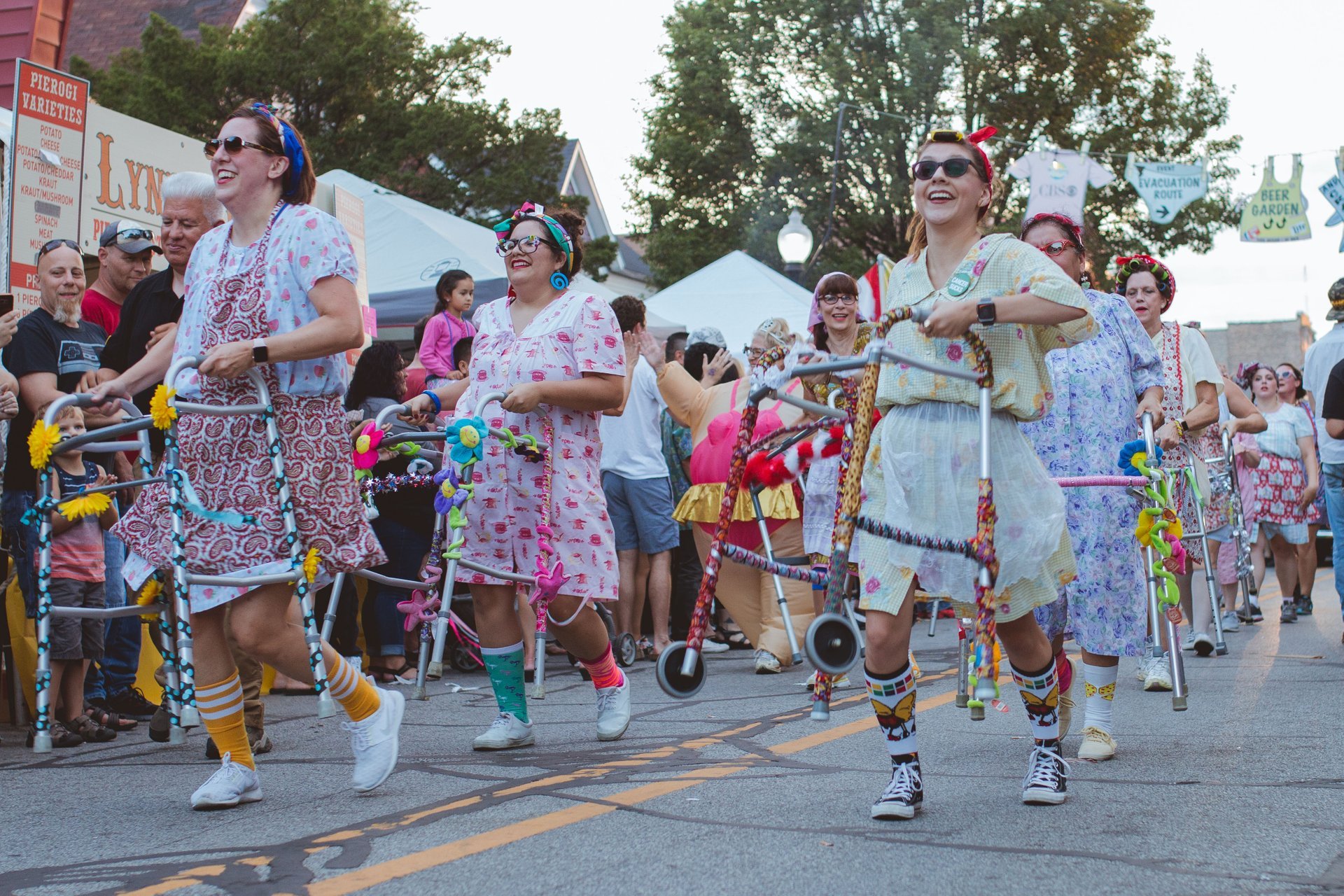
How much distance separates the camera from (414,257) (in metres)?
13.2

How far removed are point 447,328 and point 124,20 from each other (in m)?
27.2

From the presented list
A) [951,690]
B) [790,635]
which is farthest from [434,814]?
[951,690]

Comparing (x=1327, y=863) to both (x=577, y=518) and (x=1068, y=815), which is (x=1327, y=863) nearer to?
(x=1068, y=815)

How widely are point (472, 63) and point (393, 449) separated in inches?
965

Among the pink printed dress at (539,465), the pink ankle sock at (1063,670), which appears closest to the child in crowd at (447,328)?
the pink printed dress at (539,465)

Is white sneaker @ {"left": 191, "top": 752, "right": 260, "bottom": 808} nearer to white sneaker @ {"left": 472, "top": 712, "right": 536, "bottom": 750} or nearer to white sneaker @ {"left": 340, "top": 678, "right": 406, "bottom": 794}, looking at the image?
white sneaker @ {"left": 340, "top": 678, "right": 406, "bottom": 794}

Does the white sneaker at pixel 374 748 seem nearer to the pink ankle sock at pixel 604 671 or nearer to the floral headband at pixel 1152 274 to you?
the pink ankle sock at pixel 604 671

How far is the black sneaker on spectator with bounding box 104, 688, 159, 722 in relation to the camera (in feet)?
21.9

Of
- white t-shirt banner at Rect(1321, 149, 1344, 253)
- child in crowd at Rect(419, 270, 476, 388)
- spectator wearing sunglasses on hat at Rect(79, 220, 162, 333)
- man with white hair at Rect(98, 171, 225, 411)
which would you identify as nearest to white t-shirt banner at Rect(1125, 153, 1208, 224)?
white t-shirt banner at Rect(1321, 149, 1344, 253)

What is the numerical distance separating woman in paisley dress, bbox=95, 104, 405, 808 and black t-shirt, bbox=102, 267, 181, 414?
129cm

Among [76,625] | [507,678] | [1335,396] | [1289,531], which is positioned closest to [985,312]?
[507,678]

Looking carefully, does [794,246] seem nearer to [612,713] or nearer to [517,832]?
[612,713]

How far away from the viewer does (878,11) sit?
125 feet

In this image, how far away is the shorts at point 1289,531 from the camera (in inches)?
483
